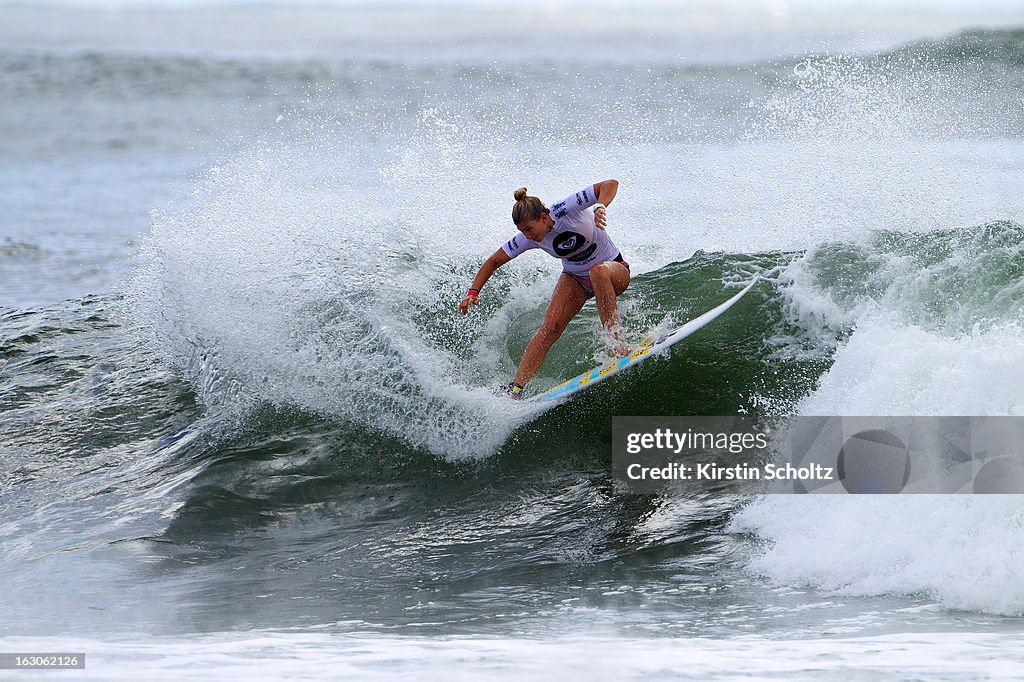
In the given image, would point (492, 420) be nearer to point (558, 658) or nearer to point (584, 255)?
point (584, 255)

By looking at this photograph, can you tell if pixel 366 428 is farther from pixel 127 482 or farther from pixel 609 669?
pixel 609 669

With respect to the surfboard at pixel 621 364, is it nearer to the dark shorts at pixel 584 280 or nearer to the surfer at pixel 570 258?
the surfer at pixel 570 258

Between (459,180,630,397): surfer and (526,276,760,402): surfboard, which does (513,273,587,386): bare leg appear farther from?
(526,276,760,402): surfboard

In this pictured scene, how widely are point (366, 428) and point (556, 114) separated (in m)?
20.2

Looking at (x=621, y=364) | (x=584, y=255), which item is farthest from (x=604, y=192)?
(x=621, y=364)

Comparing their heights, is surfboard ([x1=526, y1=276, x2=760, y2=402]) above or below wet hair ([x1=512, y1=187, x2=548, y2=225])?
below

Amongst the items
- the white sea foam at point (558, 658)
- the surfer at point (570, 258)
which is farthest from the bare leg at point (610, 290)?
the white sea foam at point (558, 658)

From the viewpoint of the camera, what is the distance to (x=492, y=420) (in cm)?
678

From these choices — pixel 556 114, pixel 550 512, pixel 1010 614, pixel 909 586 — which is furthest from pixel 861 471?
pixel 556 114

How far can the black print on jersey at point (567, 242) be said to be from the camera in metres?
6.83

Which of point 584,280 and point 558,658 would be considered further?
point 584,280

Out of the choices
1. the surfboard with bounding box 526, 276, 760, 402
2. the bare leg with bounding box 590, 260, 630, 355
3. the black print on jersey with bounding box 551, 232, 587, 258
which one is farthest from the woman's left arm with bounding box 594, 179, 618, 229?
the surfboard with bounding box 526, 276, 760, 402

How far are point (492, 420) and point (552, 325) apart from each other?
0.82 meters

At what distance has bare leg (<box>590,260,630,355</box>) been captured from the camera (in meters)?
6.79
